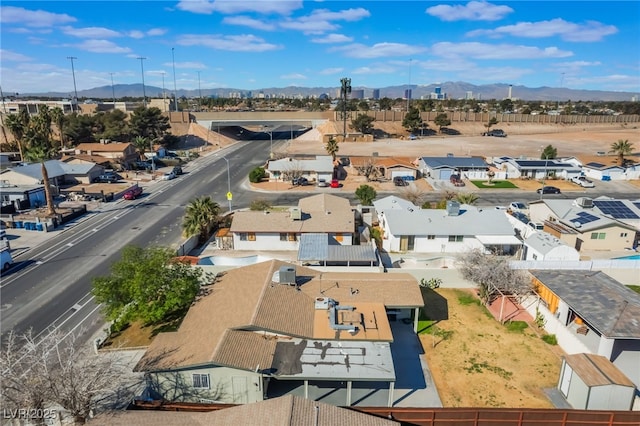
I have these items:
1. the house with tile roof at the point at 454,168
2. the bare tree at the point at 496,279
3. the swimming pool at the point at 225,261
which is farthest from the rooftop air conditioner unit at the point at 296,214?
the house with tile roof at the point at 454,168

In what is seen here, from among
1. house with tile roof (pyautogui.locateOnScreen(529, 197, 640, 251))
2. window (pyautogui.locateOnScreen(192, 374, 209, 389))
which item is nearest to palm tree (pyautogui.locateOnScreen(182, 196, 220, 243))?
window (pyautogui.locateOnScreen(192, 374, 209, 389))

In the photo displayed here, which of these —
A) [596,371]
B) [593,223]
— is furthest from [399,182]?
[596,371]

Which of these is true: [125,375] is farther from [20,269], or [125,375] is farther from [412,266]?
[412,266]

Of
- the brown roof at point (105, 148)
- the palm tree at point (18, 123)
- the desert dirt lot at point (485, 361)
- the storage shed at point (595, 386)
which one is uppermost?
the palm tree at point (18, 123)

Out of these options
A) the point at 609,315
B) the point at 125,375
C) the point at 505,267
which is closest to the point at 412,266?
the point at 505,267

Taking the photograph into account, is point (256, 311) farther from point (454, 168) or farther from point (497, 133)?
point (497, 133)

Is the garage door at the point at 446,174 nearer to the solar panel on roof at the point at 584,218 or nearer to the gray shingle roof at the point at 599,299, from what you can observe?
the solar panel on roof at the point at 584,218
